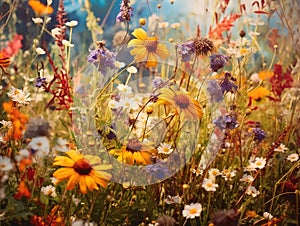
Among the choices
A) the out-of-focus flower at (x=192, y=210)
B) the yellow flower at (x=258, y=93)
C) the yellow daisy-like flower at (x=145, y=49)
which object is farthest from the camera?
the yellow flower at (x=258, y=93)

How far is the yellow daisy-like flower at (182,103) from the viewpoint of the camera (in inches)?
55.8

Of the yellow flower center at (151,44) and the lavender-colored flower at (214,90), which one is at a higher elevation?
the yellow flower center at (151,44)

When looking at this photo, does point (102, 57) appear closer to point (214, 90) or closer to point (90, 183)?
point (214, 90)

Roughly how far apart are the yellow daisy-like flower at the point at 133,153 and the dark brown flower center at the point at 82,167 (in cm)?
21

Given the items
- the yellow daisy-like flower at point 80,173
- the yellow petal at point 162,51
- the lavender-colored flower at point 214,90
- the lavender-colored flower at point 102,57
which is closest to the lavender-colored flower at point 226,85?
the lavender-colored flower at point 214,90

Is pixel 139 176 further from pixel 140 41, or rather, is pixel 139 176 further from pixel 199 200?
pixel 140 41

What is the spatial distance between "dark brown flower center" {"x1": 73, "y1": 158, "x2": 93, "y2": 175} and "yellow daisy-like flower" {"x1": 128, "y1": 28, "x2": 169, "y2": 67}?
42cm

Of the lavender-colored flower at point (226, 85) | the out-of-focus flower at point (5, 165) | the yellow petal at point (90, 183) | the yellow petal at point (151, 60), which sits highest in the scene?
the yellow petal at point (151, 60)

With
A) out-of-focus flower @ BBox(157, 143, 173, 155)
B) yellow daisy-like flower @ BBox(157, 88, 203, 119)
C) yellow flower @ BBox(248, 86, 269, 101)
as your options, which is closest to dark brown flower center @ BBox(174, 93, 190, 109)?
yellow daisy-like flower @ BBox(157, 88, 203, 119)

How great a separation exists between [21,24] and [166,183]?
6.38 feet

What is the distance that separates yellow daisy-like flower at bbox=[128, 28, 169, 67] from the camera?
151cm

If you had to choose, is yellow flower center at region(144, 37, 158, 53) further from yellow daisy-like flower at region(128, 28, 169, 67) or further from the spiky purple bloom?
the spiky purple bloom

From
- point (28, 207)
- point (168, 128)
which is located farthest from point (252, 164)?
point (28, 207)

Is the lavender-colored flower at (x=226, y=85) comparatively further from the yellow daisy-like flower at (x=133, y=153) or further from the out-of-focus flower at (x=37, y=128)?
the out-of-focus flower at (x=37, y=128)
